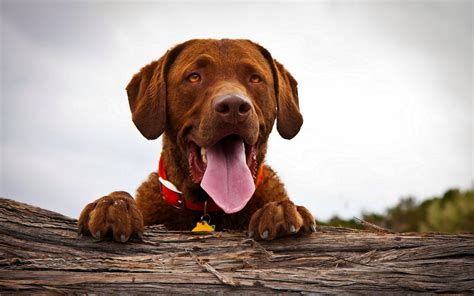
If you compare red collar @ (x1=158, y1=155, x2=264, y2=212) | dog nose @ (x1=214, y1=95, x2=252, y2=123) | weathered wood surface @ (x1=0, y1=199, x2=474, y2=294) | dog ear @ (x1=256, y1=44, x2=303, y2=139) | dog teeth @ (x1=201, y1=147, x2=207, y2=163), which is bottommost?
weathered wood surface @ (x1=0, y1=199, x2=474, y2=294)

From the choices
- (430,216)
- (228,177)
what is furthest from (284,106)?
(430,216)

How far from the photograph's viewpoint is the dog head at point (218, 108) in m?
4.23

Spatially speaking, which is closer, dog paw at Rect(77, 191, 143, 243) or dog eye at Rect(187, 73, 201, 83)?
dog paw at Rect(77, 191, 143, 243)

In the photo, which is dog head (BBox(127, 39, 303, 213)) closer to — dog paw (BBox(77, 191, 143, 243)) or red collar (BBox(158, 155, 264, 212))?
red collar (BBox(158, 155, 264, 212))

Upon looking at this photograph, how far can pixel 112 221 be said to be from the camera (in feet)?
11.5

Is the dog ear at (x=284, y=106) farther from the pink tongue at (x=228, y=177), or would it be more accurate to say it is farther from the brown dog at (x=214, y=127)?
the pink tongue at (x=228, y=177)

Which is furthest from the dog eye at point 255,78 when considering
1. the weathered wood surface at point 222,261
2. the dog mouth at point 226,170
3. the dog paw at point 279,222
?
the weathered wood surface at point 222,261

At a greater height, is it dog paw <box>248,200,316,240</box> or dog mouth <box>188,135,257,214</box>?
dog mouth <box>188,135,257,214</box>

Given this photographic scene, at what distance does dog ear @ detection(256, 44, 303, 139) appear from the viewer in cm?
502

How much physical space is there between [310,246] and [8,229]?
1.83 m

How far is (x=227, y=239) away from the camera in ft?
11.9

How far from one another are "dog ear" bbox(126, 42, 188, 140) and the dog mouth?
39 cm

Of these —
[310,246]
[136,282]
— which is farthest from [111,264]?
[310,246]

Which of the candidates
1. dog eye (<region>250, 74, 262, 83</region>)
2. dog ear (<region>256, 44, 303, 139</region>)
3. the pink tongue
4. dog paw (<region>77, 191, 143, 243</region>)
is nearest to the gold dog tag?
the pink tongue
